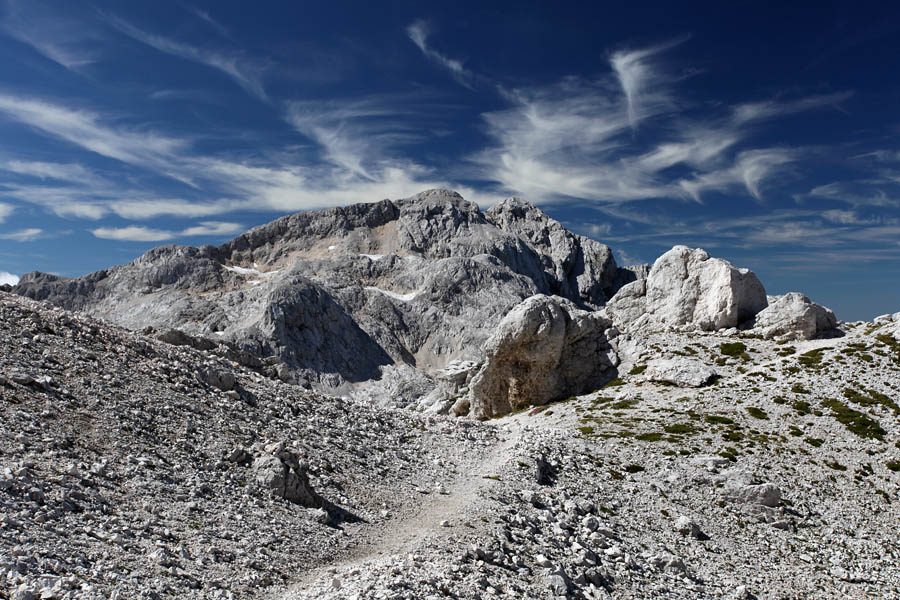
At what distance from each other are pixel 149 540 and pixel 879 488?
1572 inches

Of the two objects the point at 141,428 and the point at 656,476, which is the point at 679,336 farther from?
the point at 141,428

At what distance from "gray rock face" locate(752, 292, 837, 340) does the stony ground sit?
1166 cm

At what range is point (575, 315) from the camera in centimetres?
6094

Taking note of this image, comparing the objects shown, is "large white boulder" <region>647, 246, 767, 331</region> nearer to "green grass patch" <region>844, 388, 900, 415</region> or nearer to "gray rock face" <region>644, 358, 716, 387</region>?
"gray rock face" <region>644, 358, 716, 387</region>

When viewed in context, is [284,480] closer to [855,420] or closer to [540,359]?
[540,359]

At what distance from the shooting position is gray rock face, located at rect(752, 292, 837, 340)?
5672cm

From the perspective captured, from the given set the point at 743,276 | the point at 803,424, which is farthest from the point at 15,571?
the point at 743,276

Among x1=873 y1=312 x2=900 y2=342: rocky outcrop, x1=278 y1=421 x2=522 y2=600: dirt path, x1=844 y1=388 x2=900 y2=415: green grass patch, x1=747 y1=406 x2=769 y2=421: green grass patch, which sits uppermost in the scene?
x1=873 y1=312 x2=900 y2=342: rocky outcrop

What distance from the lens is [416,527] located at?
21.4 metres

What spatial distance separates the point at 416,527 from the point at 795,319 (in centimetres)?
5155

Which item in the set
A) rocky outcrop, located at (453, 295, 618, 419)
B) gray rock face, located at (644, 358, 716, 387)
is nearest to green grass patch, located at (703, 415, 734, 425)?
gray rock face, located at (644, 358, 716, 387)

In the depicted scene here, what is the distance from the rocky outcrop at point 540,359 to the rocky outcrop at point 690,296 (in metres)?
10.7

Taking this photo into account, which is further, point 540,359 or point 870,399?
point 540,359

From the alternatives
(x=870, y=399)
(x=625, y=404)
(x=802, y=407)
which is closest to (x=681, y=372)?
(x=625, y=404)
